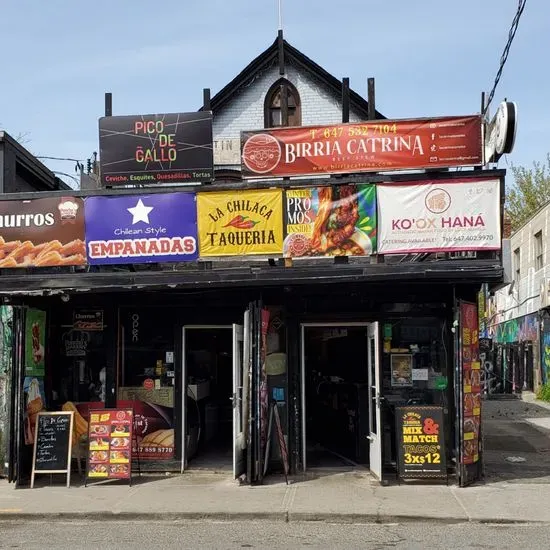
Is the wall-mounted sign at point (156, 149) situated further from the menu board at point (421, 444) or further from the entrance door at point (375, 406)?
the menu board at point (421, 444)

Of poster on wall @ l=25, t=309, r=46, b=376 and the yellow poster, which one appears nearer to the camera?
poster on wall @ l=25, t=309, r=46, b=376

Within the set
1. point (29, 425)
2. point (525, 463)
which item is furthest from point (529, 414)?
point (29, 425)

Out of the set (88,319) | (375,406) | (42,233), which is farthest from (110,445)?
(375,406)

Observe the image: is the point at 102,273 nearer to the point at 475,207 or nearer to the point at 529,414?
the point at 475,207

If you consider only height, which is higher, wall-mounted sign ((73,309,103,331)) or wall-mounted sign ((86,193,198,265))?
wall-mounted sign ((86,193,198,265))

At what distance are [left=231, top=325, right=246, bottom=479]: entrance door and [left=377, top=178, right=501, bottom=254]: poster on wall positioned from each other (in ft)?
7.87

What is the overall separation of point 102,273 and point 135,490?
10.3 ft

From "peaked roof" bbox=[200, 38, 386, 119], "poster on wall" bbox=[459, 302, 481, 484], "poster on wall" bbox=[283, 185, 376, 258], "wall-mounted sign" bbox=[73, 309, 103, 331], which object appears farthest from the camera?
"peaked roof" bbox=[200, 38, 386, 119]

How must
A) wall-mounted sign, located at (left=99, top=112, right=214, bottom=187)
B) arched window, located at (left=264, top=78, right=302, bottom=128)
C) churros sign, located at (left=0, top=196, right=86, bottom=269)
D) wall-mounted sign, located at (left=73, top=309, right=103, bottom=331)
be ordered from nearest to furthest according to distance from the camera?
churros sign, located at (left=0, top=196, right=86, bottom=269) → wall-mounted sign, located at (left=99, top=112, right=214, bottom=187) → wall-mounted sign, located at (left=73, top=309, right=103, bottom=331) → arched window, located at (left=264, top=78, right=302, bottom=128)

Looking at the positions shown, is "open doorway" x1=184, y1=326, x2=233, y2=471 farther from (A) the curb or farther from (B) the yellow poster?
(A) the curb

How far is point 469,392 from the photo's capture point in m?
9.68

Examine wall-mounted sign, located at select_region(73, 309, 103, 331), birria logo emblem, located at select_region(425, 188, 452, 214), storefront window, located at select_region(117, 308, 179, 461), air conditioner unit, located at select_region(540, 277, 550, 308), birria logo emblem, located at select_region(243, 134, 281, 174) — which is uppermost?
birria logo emblem, located at select_region(243, 134, 281, 174)

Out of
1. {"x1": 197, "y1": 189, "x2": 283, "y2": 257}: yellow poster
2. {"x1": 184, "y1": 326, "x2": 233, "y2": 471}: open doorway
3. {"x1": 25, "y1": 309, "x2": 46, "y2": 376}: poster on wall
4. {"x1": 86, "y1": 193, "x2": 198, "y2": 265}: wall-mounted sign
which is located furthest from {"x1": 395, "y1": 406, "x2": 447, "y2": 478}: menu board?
{"x1": 25, "y1": 309, "x2": 46, "y2": 376}: poster on wall

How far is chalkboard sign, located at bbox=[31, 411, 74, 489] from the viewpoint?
32.5 feet
